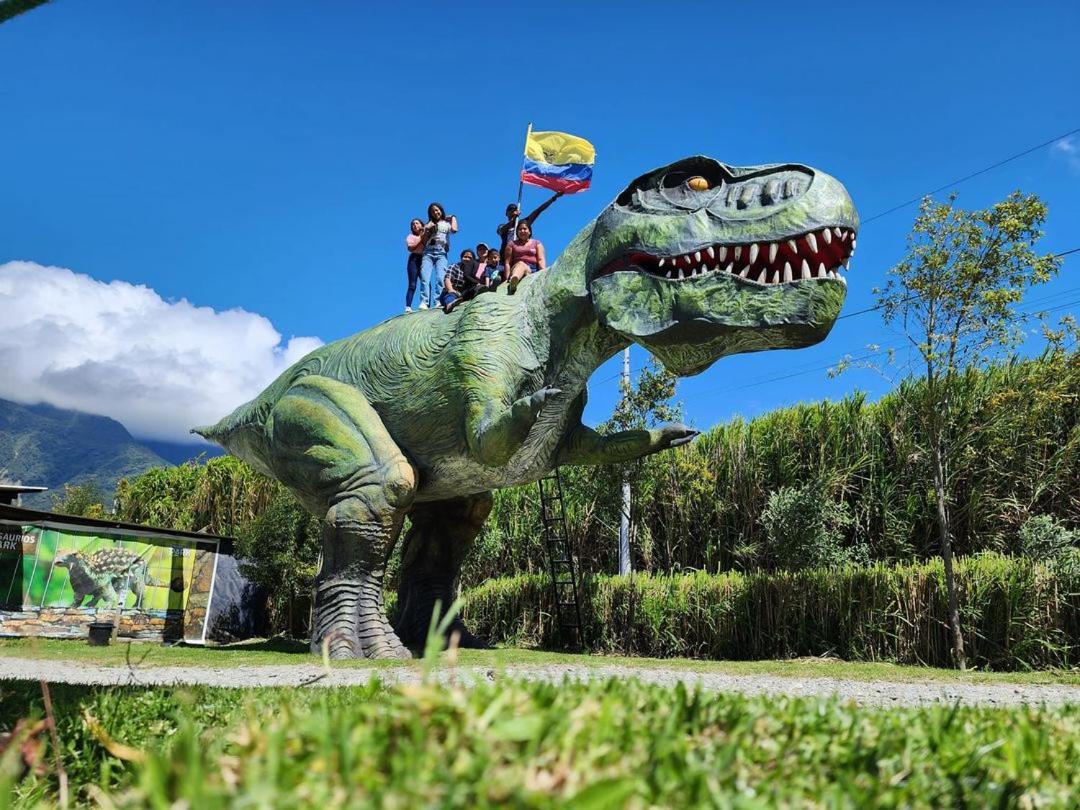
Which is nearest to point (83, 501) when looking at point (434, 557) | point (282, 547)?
point (282, 547)

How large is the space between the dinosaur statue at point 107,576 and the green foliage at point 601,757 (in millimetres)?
14048

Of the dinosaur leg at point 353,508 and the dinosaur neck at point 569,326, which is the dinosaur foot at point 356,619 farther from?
the dinosaur neck at point 569,326

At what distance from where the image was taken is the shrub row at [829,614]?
8094mm

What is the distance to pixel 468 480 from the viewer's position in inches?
285

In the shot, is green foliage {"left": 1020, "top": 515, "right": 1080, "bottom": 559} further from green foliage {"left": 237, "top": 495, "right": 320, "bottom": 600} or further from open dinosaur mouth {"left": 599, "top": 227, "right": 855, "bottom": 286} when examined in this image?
green foliage {"left": 237, "top": 495, "right": 320, "bottom": 600}

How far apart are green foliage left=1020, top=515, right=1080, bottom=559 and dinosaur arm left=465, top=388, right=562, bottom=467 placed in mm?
5528

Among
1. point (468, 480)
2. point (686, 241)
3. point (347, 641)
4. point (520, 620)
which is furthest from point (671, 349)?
point (520, 620)

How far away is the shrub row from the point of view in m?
8.09

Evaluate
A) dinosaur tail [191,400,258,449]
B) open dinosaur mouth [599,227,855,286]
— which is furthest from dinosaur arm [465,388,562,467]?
Result: dinosaur tail [191,400,258,449]

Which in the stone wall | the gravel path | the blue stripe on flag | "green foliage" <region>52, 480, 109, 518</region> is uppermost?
the blue stripe on flag

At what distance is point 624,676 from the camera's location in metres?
4.37

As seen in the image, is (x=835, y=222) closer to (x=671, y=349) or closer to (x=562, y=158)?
(x=671, y=349)

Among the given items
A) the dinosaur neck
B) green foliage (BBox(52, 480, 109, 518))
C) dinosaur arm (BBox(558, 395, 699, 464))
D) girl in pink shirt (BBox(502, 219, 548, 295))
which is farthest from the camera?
green foliage (BBox(52, 480, 109, 518))

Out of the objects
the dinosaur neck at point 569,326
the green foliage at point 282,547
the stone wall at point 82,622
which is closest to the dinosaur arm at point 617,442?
the dinosaur neck at point 569,326
